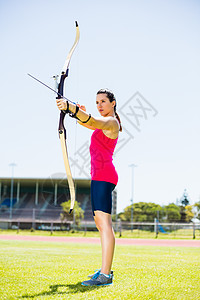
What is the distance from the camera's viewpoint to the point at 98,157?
338 cm

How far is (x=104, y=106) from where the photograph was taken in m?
3.57

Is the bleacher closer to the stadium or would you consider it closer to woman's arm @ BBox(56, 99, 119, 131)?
the stadium

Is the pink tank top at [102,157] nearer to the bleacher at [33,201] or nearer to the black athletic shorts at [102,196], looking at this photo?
the black athletic shorts at [102,196]

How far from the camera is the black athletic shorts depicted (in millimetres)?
3230

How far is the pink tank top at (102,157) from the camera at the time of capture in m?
3.30

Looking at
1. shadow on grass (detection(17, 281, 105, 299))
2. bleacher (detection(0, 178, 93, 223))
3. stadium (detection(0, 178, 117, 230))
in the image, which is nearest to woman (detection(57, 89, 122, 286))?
shadow on grass (detection(17, 281, 105, 299))

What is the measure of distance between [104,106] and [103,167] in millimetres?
689

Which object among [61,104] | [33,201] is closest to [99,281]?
[61,104]

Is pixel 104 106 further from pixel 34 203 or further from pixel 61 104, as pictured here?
pixel 34 203

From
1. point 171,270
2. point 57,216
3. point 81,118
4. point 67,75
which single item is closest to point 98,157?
point 81,118

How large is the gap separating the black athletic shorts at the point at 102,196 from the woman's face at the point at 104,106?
775 mm

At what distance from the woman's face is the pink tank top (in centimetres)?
23

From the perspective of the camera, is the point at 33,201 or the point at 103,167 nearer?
→ the point at 103,167

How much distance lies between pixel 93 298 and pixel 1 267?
1.86 metres
